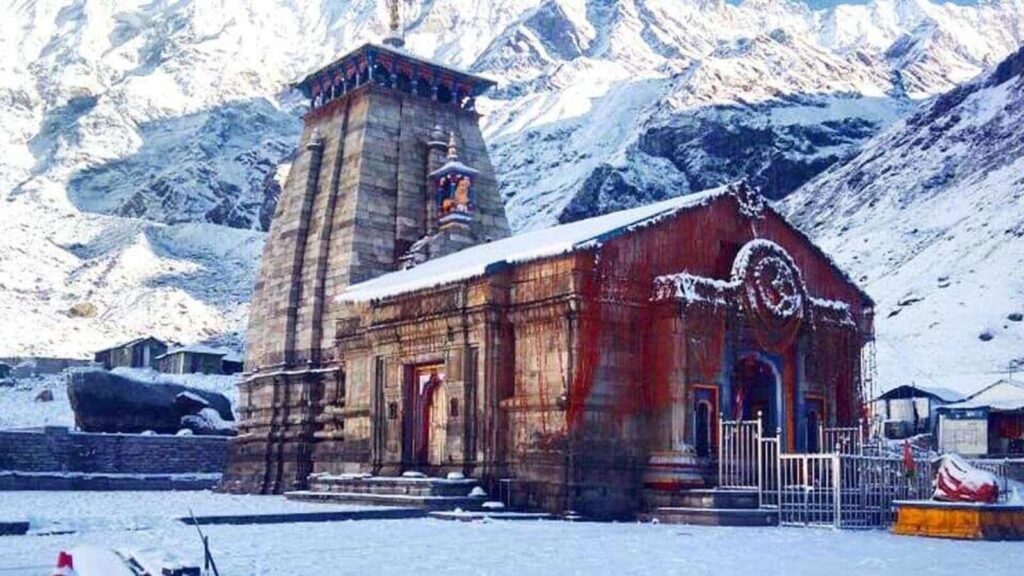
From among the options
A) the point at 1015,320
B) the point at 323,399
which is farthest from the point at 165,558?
the point at 1015,320

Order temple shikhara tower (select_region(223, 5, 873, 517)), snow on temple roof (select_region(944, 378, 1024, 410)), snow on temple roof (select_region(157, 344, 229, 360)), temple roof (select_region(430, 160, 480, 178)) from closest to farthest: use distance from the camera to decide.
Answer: temple shikhara tower (select_region(223, 5, 873, 517)) → temple roof (select_region(430, 160, 480, 178)) → snow on temple roof (select_region(944, 378, 1024, 410)) → snow on temple roof (select_region(157, 344, 229, 360))

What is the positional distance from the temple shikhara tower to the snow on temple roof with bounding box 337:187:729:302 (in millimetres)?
88

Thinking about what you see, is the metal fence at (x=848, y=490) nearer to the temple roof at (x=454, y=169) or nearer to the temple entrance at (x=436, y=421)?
the temple entrance at (x=436, y=421)

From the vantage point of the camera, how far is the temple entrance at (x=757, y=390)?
84.6 ft

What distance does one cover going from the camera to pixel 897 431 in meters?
54.2

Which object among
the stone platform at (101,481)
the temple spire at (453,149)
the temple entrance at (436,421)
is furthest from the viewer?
the temple spire at (453,149)

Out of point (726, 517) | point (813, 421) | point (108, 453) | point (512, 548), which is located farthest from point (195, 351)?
point (512, 548)

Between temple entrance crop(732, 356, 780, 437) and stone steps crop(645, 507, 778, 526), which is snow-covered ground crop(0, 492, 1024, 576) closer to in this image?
stone steps crop(645, 507, 778, 526)

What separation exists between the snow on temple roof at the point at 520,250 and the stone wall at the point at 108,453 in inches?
520

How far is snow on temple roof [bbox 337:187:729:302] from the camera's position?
914 inches

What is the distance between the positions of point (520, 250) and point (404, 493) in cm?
591

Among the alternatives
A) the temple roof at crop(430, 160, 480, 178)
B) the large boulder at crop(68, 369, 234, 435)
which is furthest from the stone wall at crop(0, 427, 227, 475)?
the temple roof at crop(430, 160, 480, 178)

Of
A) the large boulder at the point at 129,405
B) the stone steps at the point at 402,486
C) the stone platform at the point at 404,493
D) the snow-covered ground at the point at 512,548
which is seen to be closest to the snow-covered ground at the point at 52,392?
the large boulder at the point at 129,405

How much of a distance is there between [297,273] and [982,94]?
101697 millimetres
